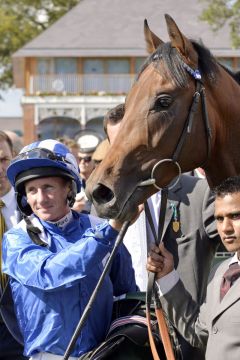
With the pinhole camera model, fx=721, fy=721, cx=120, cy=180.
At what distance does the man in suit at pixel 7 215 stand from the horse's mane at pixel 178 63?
56.7 inches

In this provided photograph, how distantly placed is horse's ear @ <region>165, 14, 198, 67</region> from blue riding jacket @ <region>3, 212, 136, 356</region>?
0.77 meters

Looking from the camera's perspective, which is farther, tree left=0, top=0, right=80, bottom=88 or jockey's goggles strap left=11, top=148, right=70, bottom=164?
tree left=0, top=0, right=80, bottom=88

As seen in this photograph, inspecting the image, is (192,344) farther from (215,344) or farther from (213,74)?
(213,74)

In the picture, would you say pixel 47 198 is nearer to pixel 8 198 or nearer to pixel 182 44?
pixel 182 44

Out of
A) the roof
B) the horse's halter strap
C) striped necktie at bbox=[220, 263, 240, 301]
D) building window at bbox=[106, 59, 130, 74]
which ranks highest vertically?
the roof

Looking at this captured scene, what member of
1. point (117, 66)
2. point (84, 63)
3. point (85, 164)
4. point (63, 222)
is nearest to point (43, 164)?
point (63, 222)

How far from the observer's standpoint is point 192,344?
9.98 feet

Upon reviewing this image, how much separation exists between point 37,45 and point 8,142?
3654 cm

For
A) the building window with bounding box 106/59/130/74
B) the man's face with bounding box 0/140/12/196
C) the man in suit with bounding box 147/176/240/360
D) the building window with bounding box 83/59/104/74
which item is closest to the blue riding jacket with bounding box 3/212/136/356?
the man in suit with bounding box 147/176/240/360

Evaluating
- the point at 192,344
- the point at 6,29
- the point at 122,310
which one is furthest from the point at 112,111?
the point at 6,29

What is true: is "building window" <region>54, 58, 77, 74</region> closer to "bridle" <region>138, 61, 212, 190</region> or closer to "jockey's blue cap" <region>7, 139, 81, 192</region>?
"jockey's blue cap" <region>7, 139, 81, 192</region>

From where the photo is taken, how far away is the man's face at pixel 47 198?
3268 millimetres

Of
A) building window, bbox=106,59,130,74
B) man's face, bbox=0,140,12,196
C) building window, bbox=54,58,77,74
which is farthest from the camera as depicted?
building window, bbox=54,58,77,74

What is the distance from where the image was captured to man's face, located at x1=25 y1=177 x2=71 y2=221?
10.7 ft
